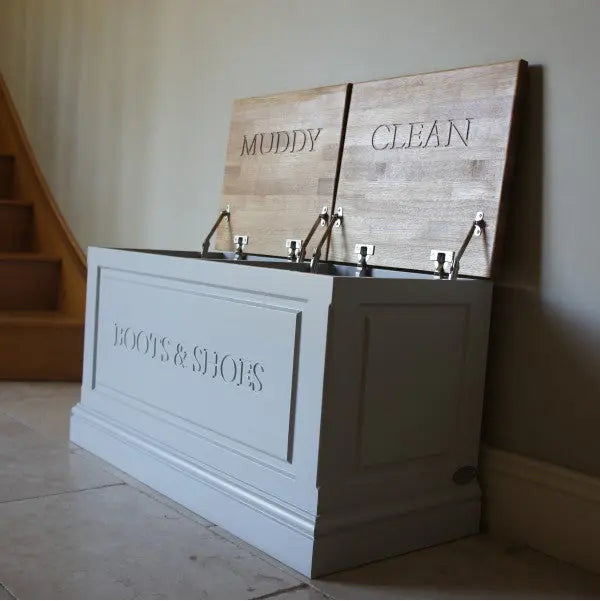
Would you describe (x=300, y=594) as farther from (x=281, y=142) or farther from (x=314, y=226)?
(x=281, y=142)

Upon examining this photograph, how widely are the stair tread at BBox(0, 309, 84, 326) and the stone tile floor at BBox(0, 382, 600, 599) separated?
1251mm

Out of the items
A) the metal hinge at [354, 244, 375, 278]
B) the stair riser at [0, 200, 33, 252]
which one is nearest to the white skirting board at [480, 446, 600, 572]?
the metal hinge at [354, 244, 375, 278]

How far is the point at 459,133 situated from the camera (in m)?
2.05

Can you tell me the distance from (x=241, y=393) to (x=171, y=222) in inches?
55.1

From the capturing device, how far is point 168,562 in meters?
1.69

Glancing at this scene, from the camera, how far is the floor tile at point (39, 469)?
2092 mm

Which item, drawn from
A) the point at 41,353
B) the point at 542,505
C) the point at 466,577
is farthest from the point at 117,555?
the point at 41,353

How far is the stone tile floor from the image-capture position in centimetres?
158

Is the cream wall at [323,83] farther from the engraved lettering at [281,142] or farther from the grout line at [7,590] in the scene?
the grout line at [7,590]

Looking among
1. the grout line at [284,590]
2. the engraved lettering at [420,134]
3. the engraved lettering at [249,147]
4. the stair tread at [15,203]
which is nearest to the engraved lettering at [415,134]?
the engraved lettering at [420,134]

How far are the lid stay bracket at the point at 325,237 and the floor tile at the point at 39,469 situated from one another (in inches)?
30.3

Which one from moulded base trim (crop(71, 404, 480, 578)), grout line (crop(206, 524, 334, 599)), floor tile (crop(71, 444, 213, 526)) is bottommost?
grout line (crop(206, 524, 334, 599))

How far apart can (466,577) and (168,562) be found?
600 mm

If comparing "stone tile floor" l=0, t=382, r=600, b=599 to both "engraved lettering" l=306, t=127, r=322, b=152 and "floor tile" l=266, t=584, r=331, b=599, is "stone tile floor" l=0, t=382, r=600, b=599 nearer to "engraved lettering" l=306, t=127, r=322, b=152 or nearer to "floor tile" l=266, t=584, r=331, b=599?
"floor tile" l=266, t=584, r=331, b=599
